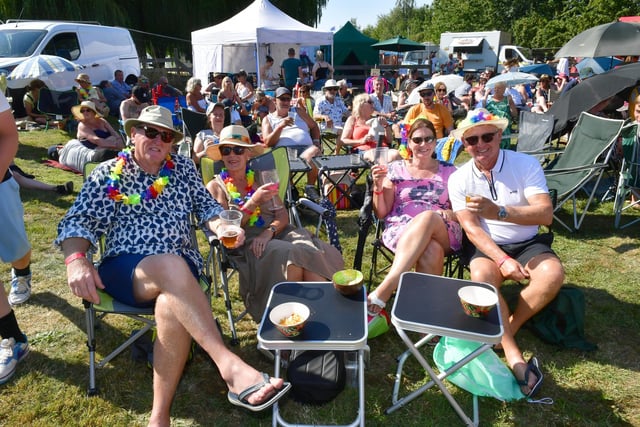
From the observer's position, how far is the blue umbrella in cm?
889

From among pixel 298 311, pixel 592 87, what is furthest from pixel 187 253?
pixel 592 87

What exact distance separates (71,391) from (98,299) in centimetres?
63

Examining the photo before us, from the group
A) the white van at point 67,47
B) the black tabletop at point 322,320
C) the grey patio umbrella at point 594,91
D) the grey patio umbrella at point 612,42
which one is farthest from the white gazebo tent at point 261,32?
the black tabletop at point 322,320

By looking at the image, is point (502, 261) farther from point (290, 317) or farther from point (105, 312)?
point (105, 312)

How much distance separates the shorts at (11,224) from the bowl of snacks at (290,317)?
6.34 ft

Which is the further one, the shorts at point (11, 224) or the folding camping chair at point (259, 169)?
the folding camping chair at point (259, 169)

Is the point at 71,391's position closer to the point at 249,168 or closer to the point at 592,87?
the point at 249,168

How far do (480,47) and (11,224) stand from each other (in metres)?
26.1

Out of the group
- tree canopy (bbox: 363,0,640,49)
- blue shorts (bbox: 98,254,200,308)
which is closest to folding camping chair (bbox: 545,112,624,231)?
blue shorts (bbox: 98,254,200,308)

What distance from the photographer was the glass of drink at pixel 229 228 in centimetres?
242

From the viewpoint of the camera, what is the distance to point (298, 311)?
6.47 feet

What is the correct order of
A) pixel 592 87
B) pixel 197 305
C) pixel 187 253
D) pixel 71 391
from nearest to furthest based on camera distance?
pixel 197 305
pixel 71 391
pixel 187 253
pixel 592 87

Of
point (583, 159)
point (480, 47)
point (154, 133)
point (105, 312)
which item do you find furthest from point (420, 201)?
point (480, 47)

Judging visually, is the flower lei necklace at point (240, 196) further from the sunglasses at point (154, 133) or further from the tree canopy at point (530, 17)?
the tree canopy at point (530, 17)
